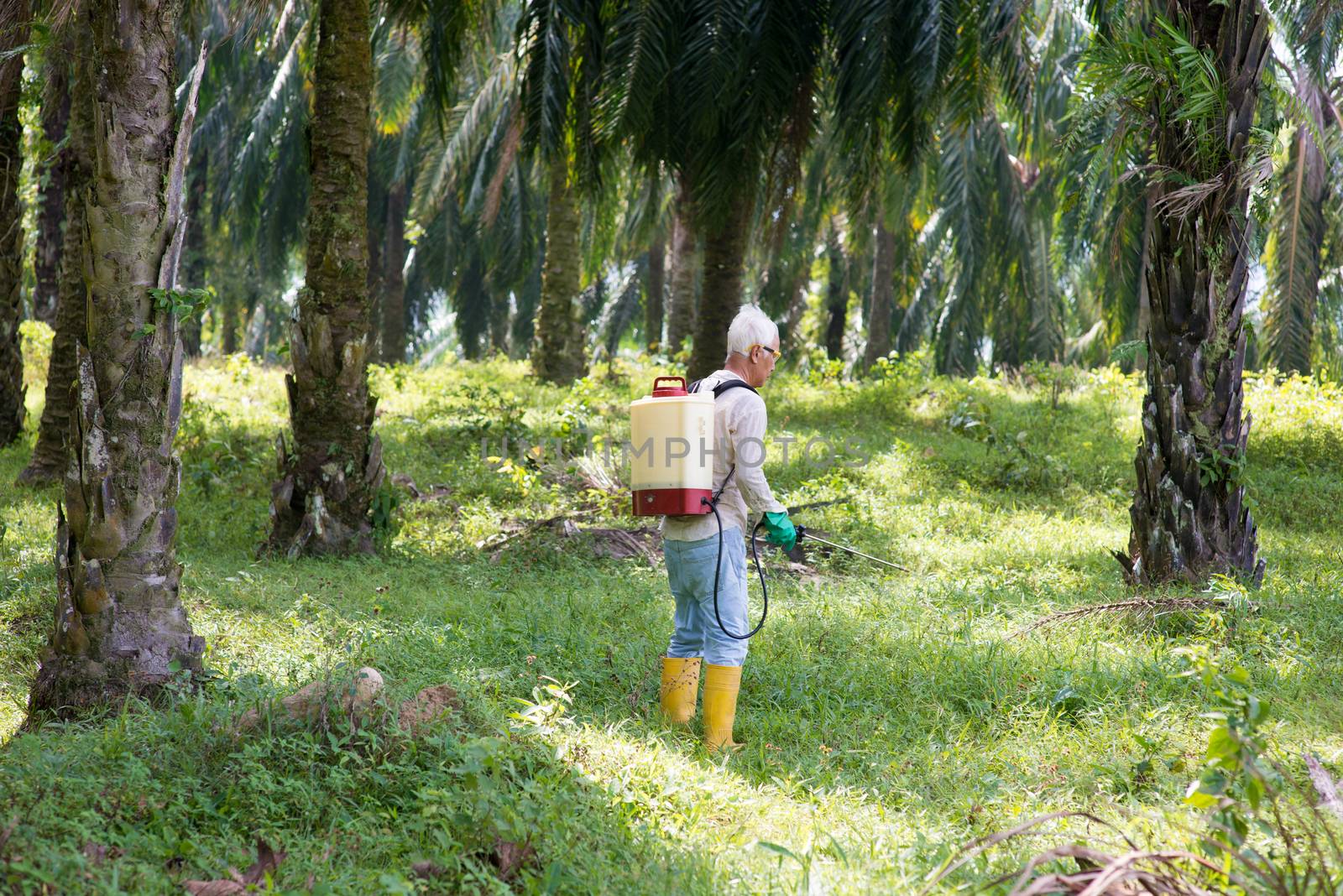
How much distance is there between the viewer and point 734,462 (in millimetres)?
4227

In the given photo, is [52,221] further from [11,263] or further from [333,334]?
[333,334]

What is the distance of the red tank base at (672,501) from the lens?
4.13m

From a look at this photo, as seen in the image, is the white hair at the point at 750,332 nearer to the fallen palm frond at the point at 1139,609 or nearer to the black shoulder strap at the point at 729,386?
the black shoulder strap at the point at 729,386

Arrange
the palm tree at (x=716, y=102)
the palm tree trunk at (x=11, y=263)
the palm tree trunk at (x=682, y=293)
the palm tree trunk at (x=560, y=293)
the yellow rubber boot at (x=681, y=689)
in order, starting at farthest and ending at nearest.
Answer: the palm tree trunk at (x=682, y=293) → the palm tree trunk at (x=560, y=293) → the palm tree at (x=716, y=102) → the palm tree trunk at (x=11, y=263) → the yellow rubber boot at (x=681, y=689)

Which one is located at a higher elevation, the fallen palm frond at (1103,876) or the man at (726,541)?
the man at (726,541)

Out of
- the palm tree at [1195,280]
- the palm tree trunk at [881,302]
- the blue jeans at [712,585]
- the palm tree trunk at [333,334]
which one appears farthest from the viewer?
the palm tree trunk at [881,302]

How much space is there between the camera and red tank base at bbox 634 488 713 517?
4.13m

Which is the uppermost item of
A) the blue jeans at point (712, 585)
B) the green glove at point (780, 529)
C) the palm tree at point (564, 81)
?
the palm tree at point (564, 81)

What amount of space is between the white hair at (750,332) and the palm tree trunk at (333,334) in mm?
3586

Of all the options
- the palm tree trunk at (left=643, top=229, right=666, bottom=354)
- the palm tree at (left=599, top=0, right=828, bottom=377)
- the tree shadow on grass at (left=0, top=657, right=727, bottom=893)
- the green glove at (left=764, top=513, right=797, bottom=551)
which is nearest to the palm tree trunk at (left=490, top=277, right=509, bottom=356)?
the palm tree trunk at (left=643, top=229, right=666, bottom=354)

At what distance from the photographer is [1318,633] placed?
17.2 feet

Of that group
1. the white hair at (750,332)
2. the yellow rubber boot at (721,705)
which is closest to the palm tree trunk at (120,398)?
the yellow rubber boot at (721,705)

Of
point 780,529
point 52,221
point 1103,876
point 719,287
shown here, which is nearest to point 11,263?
point 52,221

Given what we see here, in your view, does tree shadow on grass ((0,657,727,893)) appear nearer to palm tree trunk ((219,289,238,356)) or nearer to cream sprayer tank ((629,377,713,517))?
cream sprayer tank ((629,377,713,517))
